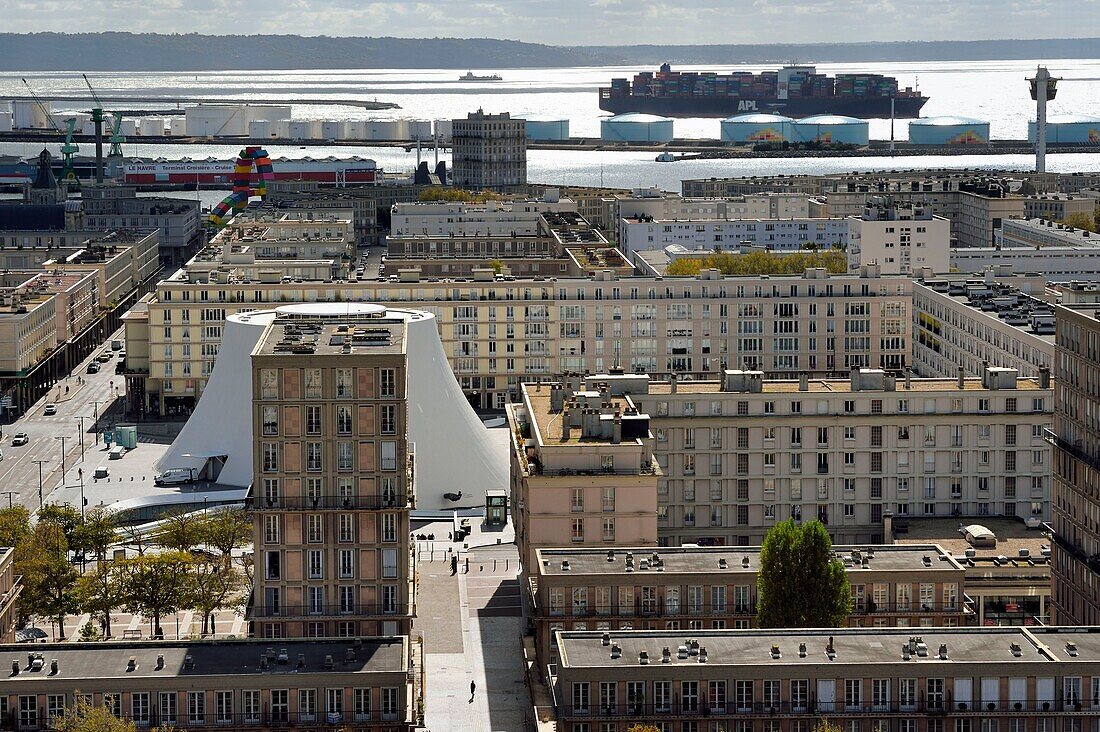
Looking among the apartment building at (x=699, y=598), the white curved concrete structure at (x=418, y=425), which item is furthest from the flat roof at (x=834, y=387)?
the apartment building at (x=699, y=598)

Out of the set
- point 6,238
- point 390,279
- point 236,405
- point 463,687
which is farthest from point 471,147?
point 463,687

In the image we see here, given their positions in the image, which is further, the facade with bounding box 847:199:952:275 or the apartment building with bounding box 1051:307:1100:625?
the facade with bounding box 847:199:952:275

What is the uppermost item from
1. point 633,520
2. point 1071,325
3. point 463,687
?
point 1071,325

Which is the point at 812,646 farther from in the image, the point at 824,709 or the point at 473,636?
the point at 473,636

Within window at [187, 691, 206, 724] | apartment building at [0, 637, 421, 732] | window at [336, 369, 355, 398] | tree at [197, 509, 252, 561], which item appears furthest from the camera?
tree at [197, 509, 252, 561]

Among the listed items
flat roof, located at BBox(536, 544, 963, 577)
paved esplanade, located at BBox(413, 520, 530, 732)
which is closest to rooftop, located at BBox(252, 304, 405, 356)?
flat roof, located at BBox(536, 544, 963, 577)

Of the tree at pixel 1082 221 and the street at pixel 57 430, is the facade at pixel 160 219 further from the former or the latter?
the tree at pixel 1082 221

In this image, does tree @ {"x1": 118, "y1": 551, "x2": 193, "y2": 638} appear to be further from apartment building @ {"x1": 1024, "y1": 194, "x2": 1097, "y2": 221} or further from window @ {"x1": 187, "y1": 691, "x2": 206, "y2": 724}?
apartment building @ {"x1": 1024, "y1": 194, "x2": 1097, "y2": 221}

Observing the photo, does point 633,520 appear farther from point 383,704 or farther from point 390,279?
point 390,279
